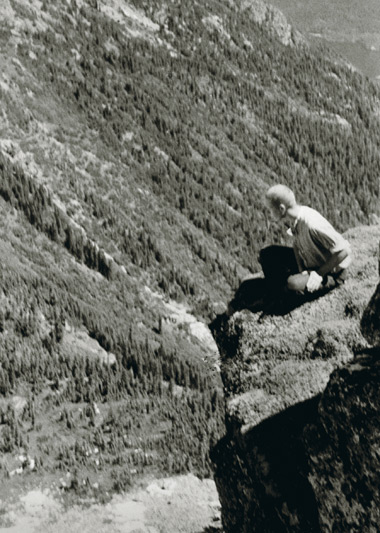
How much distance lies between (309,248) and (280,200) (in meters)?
0.61

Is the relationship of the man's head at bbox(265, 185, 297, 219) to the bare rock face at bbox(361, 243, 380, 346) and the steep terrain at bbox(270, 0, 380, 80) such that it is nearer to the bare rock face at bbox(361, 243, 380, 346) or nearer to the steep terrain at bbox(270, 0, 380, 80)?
the bare rock face at bbox(361, 243, 380, 346)

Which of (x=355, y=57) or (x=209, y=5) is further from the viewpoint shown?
(x=355, y=57)

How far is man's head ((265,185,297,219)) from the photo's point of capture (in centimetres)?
739

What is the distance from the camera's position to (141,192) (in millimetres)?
27016

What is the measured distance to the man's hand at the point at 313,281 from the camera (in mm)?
7734

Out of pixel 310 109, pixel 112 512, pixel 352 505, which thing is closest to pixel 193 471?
pixel 112 512

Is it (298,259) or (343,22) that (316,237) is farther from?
(343,22)

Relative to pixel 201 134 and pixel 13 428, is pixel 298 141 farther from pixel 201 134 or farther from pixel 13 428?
pixel 13 428

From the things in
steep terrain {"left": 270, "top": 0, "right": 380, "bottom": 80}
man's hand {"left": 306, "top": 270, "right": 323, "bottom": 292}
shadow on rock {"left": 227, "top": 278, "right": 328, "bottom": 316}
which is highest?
man's hand {"left": 306, "top": 270, "right": 323, "bottom": 292}

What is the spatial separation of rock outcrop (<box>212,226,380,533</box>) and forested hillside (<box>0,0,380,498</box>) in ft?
26.1

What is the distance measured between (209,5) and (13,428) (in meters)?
Result: 26.7

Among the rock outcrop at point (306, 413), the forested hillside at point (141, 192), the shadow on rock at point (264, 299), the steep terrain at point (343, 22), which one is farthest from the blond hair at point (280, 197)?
the steep terrain at point (343, 22)

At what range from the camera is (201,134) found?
31.0 metres

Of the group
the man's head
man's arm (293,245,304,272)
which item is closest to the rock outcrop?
man's arm (293,245,304,272)
